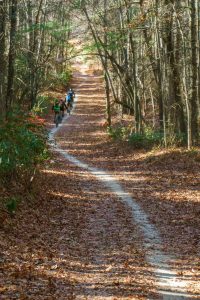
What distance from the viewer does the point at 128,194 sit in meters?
14.6

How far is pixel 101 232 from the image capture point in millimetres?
10500

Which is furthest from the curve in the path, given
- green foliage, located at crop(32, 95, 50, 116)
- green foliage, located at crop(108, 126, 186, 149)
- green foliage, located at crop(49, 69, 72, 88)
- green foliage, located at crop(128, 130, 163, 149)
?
green foliage, located at crop(32, 95, 50, 116)

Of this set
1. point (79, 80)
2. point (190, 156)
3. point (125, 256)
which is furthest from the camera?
point (79, 80)

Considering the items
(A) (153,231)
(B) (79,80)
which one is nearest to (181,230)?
(A) (153,231)

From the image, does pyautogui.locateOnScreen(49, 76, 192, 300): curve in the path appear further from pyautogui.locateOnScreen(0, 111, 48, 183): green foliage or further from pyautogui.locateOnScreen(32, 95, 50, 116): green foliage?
pyautogui.locateOnScreen(32, 95, 50, 116): green foliage

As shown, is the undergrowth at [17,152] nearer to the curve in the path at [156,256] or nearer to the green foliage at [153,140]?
the curve in the path at [156,256]

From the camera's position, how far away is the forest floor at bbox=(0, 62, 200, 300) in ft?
23.2

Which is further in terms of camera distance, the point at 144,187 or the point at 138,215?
the point at 144,187

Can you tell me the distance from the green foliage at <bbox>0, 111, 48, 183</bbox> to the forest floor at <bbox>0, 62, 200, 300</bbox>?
74 centimetres

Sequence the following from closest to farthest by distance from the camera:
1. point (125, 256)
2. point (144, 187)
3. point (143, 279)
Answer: point (143, 279) → point (125, 256) → point (144, 187)

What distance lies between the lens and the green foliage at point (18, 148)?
11469 millimetres

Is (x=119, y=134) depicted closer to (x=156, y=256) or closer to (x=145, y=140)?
(x=145, y=140)

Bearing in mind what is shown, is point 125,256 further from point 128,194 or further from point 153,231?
point 128,194

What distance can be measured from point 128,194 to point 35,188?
3154mm
